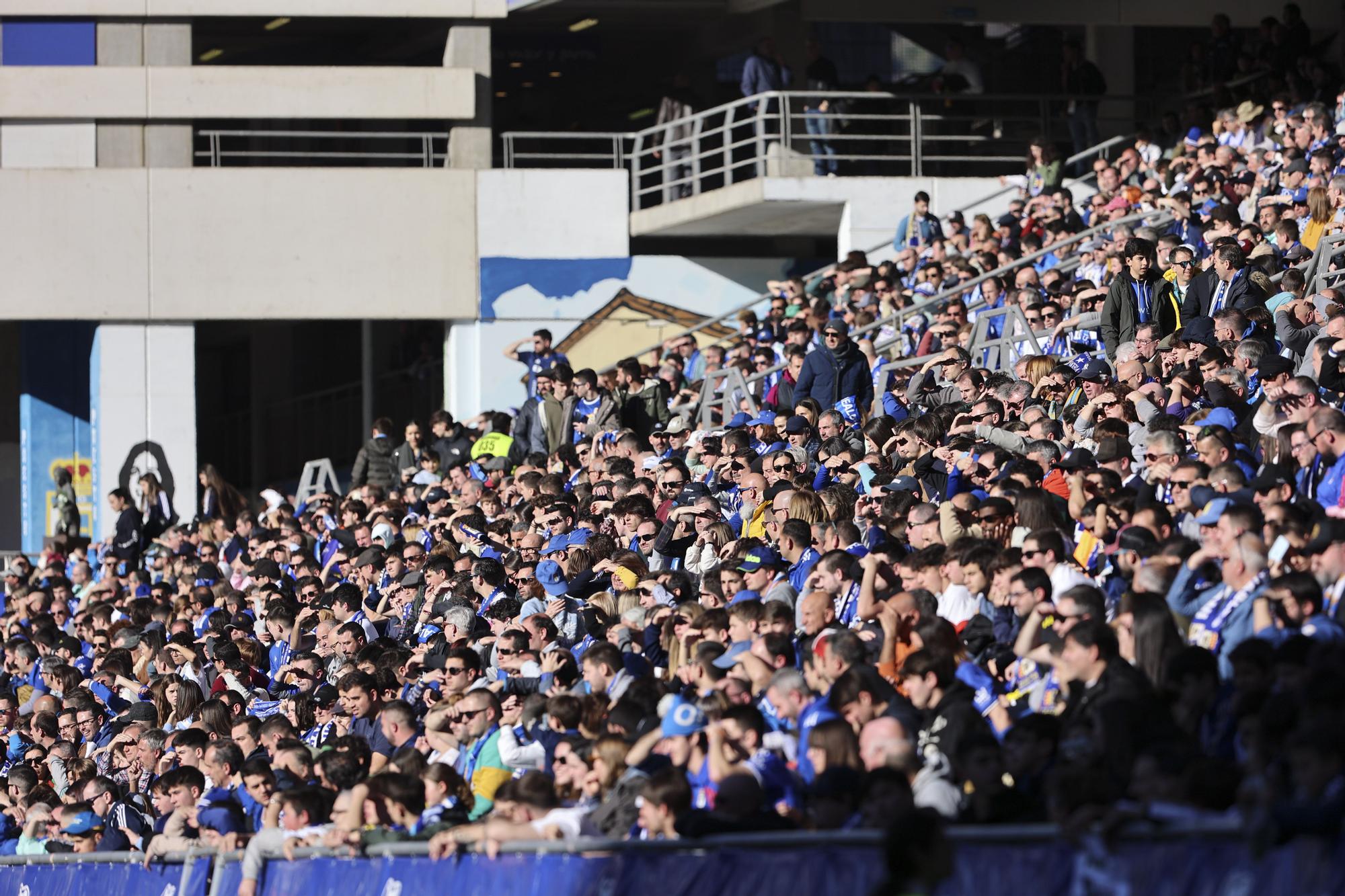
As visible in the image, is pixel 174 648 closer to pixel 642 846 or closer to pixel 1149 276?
pixel 1149 276

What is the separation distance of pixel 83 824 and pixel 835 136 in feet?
46.1

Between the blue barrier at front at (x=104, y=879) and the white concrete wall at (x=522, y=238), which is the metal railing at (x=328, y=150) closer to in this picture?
the white concrete wall at (x=522, y=238)

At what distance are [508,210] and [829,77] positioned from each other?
4.25 meters

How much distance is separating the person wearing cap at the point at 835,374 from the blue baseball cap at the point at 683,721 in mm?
7392

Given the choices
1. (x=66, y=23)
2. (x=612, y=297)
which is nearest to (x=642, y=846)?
(x=612, y=297)

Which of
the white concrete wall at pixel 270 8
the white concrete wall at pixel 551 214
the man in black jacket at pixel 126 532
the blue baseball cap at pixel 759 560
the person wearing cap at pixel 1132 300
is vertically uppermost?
the white concrete wall at pixel 270 8

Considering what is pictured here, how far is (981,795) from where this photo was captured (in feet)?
22.7

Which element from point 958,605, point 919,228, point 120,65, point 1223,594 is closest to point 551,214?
point 919,228

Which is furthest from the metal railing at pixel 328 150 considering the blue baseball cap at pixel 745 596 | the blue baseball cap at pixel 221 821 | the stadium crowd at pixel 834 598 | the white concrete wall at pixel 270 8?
the blue baseball cap at pixel 745 596

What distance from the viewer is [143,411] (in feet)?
82.5

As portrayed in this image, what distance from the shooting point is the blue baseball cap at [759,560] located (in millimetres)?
10680

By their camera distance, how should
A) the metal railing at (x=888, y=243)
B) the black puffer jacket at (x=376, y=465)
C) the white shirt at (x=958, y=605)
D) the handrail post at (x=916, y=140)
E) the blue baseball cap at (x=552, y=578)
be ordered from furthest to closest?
the handrail post at (x=916, y=140)
the metal railing at (x=888, y=243)
the black puffer jacket at (x=376, y=465)
the blue baseball cap at (x=552, y=578)
the white shirt at (x=958, y=605)

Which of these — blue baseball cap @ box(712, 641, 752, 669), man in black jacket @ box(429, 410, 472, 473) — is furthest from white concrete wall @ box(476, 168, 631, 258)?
blue baseball cap @ box(712, 641, 752, 669)

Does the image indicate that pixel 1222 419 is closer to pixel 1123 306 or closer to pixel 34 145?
pixel 1123 306
